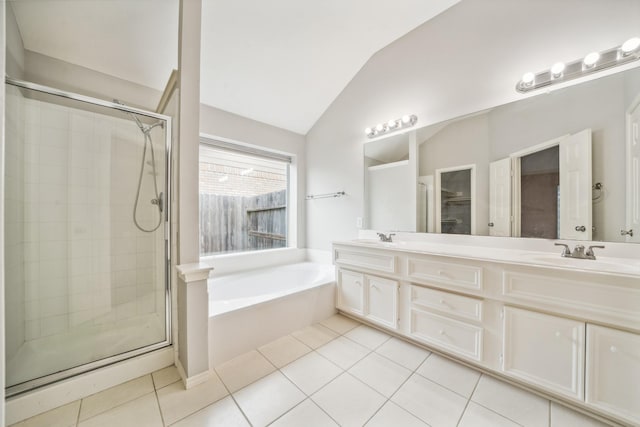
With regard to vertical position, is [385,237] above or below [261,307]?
above

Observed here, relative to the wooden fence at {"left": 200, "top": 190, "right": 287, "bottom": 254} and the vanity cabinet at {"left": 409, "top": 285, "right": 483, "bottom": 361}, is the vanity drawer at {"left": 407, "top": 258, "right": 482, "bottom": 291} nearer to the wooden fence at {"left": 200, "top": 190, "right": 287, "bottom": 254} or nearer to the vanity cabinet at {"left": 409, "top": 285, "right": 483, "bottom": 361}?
the vanity cabinet at {"left": 409, "top": 285, "right": 483, "bottom": 361}

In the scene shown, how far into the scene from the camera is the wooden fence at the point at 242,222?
2.57 meters

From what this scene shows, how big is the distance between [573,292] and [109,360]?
8.79ft

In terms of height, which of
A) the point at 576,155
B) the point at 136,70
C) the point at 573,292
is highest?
the point at 136,70

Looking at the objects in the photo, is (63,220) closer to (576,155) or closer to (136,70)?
(136,70)

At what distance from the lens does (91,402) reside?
1.24m

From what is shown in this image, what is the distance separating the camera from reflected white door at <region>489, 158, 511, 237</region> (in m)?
1.68

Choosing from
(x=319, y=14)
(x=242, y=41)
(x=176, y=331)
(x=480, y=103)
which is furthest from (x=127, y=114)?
(x=480, y=103)

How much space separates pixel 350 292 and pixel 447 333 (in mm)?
850

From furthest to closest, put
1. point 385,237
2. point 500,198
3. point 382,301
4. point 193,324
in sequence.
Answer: point 385,237
point 382,301
point 500,198
point 193,324

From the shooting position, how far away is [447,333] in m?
1.56

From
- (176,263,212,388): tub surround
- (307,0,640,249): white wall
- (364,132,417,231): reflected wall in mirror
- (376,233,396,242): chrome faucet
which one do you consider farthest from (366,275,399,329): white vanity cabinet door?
(176,263,212,388): tub surround

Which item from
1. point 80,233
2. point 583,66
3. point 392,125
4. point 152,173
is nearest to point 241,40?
point 152,173

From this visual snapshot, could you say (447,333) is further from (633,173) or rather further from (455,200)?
(633,173)
